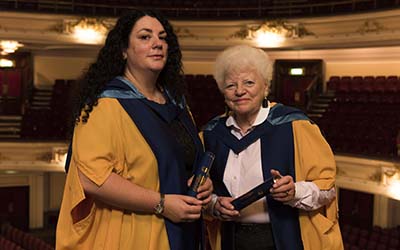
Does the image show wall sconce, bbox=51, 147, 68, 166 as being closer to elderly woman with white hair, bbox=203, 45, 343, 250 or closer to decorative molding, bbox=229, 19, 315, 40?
decorative molding, bbox=229, 19, 315, 40

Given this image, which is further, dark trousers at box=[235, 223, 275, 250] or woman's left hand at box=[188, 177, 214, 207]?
dark trousers at box=[235, 223, 275, 250]

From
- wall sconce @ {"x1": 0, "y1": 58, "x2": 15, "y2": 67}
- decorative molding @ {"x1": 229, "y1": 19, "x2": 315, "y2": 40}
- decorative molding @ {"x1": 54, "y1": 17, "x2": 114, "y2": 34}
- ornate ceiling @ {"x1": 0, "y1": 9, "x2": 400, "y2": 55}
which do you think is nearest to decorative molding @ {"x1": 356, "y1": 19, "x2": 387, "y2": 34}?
ornate ceiling @ {"x1": 0, "y1": 9, "x2": 400, "y2": 55}

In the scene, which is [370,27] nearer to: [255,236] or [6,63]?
[255,236]

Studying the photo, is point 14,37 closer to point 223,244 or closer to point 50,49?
point 50,49

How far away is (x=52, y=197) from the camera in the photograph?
32.6 feet

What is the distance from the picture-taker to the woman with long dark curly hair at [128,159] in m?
1.36

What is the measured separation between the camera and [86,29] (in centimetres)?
825

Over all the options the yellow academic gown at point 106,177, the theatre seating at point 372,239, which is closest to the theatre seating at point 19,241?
the theatre seating at point 372,239

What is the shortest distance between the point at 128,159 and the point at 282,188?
48 cm

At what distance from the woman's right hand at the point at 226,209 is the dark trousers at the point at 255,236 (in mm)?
138

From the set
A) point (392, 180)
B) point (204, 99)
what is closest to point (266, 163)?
point (392, 180)

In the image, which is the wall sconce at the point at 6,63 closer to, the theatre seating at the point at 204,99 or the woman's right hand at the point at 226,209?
the theatre seating at the point at 204,99

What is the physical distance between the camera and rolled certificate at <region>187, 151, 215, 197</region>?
1.47 m

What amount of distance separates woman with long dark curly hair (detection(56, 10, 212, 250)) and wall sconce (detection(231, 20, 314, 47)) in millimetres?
6983
